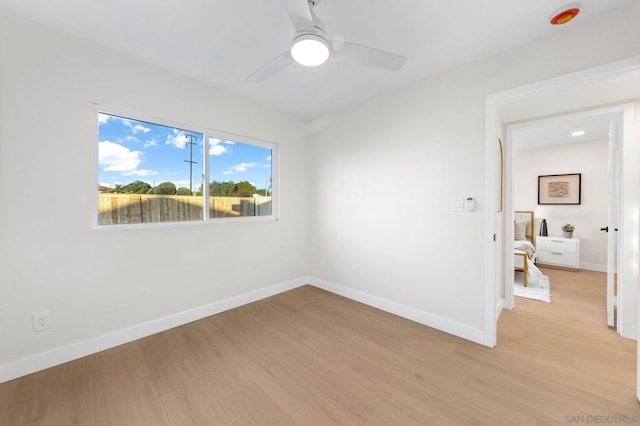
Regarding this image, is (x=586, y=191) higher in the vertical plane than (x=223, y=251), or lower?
higher

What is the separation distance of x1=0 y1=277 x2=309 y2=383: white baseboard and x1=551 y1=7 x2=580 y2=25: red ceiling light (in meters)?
3.52

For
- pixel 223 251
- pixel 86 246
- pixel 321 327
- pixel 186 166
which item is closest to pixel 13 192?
pixel 86 246

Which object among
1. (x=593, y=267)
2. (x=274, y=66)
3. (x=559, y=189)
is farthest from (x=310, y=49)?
(x=593, y=267)

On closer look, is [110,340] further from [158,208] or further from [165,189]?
[165,189]

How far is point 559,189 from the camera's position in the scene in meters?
4.70

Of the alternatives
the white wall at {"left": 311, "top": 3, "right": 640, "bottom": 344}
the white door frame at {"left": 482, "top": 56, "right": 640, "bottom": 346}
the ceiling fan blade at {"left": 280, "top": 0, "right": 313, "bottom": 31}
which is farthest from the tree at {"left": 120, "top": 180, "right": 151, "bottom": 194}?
the white door frame at {"left": 482, "top": 56, "right": 640, "bottom": 346}

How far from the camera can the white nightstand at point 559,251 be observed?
4.32 metres

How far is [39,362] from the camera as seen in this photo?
5.78 feet

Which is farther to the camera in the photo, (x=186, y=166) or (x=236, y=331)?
(x=186, y=166)

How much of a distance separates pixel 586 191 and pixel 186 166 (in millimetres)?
6475

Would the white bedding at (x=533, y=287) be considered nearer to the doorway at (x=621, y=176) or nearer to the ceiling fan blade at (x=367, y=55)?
the doorway at (x=621, y=176)

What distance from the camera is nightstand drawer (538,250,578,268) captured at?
4.32 meters

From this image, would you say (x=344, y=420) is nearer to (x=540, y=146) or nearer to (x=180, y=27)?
(x=180, y=27)

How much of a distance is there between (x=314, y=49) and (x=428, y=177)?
163 cm
